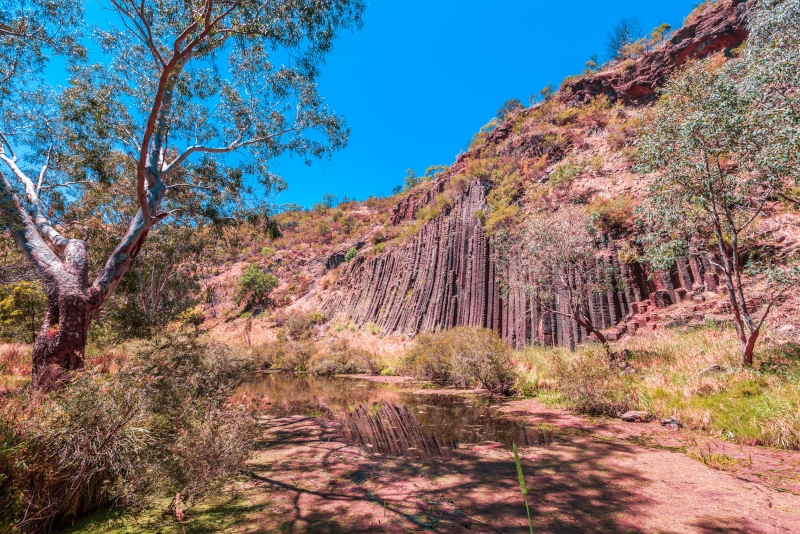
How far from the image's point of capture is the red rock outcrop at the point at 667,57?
21500mm

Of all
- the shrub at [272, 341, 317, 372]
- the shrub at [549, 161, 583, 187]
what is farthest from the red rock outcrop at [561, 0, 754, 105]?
the shrub at [272, 341, 317, 372]

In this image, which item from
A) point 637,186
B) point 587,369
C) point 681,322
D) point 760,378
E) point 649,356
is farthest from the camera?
point 637,186

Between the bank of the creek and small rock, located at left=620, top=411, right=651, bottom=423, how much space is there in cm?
31

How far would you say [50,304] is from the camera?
21.3 feet

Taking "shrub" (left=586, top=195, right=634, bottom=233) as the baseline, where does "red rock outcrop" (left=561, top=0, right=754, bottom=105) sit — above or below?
above

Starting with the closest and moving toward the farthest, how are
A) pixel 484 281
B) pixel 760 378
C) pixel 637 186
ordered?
pixel 760 378 < pixel 637 186 < pixel 484 281

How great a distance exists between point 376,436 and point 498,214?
18.6m

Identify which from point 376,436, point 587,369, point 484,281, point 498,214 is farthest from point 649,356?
point 498,214

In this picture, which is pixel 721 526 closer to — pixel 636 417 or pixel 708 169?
pixel 636 417

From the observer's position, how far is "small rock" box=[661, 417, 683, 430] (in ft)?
20.7

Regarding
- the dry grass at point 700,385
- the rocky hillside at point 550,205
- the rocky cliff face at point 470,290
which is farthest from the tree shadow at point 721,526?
the rocky cliff face at point 470,290

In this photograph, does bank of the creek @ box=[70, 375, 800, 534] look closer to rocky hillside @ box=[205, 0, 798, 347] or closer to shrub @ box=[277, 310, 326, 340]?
rocky hillside @ box=[205, 0, 798, 347]

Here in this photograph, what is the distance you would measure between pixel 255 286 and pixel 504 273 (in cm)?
4091

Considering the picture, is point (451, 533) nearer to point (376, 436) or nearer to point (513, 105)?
point (376, 436)
